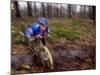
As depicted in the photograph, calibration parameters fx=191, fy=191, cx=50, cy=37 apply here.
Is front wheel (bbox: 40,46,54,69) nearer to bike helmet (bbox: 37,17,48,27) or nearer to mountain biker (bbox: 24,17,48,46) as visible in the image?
mountain biker (bbox: 24,17,48,46)

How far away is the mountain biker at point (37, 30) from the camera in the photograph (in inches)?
85.5

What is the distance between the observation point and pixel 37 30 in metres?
2.21

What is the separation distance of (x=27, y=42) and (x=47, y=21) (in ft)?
1.12

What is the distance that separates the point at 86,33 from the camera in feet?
7.88

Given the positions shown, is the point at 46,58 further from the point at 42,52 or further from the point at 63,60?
the point at 63,60

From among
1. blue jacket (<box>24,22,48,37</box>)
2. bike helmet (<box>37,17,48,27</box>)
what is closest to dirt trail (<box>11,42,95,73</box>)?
blue jacket (<box>24,22,48,37</box>)

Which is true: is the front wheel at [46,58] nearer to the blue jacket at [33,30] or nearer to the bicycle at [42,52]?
the bicycle at [42,52]

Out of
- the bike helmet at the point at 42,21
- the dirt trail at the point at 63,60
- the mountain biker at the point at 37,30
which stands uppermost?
the bike helmet at the point at 42,21

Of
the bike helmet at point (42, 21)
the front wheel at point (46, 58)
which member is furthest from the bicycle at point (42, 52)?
the bike helmet at point (42, 21)

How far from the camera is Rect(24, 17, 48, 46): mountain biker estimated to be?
2172 mm

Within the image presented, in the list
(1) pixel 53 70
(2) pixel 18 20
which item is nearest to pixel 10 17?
(2) pixel 18 20

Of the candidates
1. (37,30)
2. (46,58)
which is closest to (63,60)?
(46,58)

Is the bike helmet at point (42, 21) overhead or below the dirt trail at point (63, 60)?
overhead
